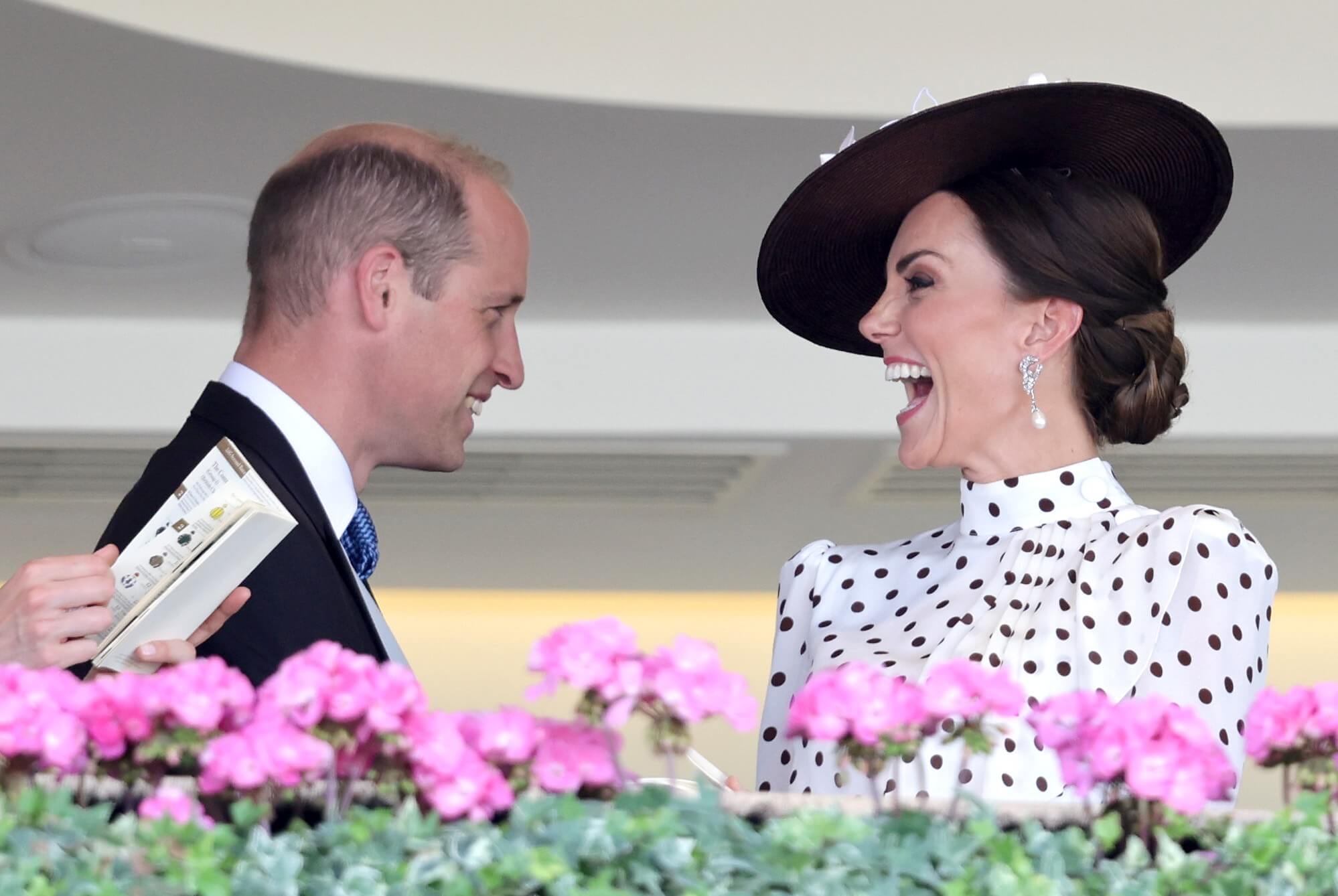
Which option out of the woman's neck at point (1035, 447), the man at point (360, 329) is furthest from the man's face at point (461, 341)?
the woman's neck at point (1035, 447)

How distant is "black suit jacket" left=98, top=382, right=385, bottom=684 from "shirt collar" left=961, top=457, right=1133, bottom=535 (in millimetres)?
743

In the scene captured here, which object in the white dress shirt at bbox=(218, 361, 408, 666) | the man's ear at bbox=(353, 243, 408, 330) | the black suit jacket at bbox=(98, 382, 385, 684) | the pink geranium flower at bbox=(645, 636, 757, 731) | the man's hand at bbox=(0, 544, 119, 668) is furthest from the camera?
the man's ear at bbox=(353, 243, 408, 330)

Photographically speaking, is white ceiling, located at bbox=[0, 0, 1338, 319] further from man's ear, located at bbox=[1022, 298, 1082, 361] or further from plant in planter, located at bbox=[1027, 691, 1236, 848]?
plant in planter, located at bbox=[1027, 691, 1236, 848]

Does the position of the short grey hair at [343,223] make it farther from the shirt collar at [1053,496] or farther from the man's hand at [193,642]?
the shirt collar at [1053,496]

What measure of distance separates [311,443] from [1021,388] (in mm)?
783

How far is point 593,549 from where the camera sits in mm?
6105

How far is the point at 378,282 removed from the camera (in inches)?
71.7

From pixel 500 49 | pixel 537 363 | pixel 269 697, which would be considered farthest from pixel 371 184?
pixel 537 363

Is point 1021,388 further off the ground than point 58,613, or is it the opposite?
point 1021,388

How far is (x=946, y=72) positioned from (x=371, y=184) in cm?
227

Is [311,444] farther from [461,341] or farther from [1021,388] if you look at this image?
[1021,388]

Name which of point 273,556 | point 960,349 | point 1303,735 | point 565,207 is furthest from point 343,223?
point 565,207

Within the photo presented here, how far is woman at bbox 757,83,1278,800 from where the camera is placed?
174 cm

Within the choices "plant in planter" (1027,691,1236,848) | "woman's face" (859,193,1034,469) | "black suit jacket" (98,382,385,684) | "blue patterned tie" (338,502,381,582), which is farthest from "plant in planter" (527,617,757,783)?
"woman's face" (859,193,1034,469)
